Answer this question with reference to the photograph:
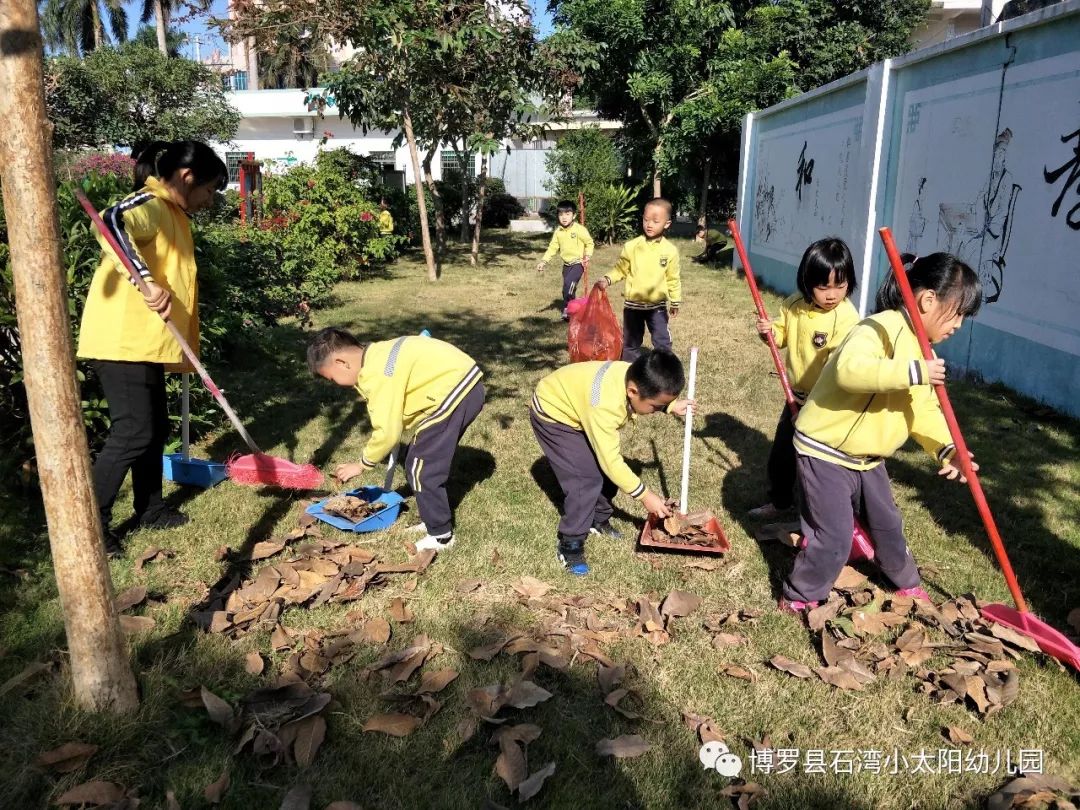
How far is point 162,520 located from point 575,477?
220 cm

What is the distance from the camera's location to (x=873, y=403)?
3.28 m

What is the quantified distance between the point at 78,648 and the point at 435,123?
14454 mm

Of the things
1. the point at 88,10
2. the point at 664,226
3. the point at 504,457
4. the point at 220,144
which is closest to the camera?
the point at 504,457

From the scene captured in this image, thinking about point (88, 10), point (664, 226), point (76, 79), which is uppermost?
point (88, 10)

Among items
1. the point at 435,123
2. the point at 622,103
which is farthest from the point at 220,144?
the point at 435,123

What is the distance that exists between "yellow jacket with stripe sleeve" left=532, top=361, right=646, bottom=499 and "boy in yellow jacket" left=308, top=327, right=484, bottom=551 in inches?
18.9

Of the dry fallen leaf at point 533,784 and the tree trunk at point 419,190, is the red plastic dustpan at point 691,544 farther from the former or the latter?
the tree trunk at point 419,190

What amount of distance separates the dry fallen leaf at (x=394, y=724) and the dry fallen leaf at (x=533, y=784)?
46 centimetres

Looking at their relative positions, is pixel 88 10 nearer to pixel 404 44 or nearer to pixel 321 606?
pixel 404 44

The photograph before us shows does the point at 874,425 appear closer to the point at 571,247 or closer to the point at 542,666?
the point at 542,666

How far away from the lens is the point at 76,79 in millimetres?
27953

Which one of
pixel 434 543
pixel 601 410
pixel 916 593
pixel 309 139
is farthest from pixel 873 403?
pixel 309 139

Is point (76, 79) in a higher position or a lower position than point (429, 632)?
higher

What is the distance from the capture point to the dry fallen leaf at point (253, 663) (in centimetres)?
308
